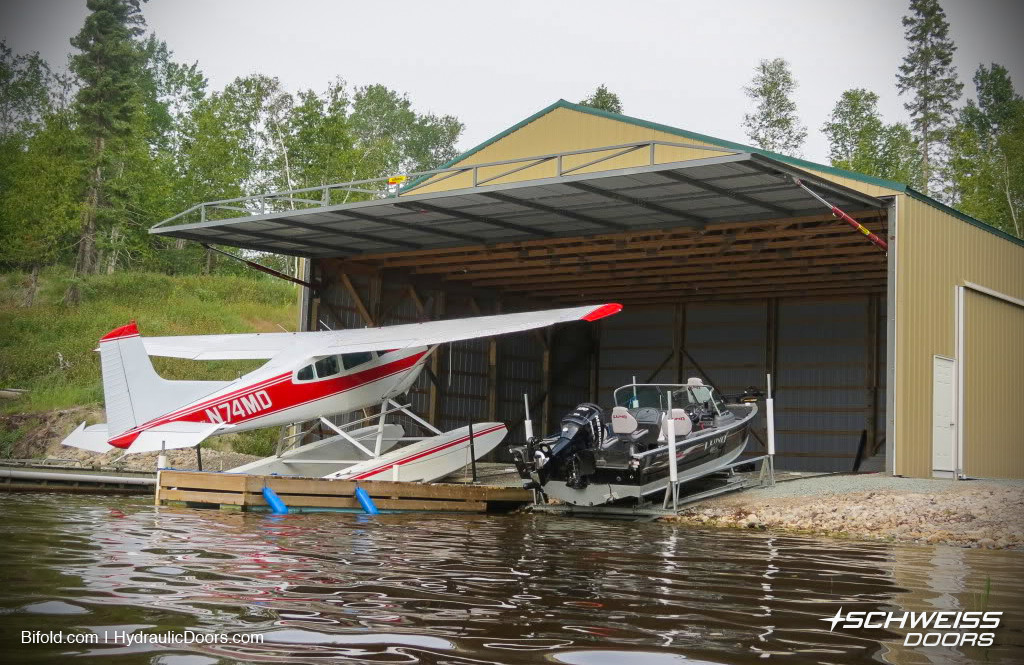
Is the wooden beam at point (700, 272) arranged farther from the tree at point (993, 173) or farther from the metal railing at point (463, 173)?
the tree at point (993, 173)

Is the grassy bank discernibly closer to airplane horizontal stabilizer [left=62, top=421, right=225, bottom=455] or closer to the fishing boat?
airplane horizontal stabilizer [left=62, top=421, right=225, bottom=455]

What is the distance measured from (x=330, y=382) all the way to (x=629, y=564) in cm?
844

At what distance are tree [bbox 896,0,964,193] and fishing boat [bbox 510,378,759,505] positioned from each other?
4053 centimetres

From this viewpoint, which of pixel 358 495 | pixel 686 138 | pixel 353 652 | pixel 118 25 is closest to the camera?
pixel 353 652

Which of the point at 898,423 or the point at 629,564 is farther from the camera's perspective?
the point at 898,423

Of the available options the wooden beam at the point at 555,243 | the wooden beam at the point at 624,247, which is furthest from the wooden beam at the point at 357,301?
the wooden beam at the point at 624,247

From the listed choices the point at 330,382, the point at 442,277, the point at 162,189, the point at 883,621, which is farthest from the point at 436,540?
the point at 162,189

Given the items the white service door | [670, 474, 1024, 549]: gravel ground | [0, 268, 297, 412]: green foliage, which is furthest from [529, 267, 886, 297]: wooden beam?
[0, 268, 297, 412]: green foliage

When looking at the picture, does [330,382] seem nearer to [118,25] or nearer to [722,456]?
[722,456]

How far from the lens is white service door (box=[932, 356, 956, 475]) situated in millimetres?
16828

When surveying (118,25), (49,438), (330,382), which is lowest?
(49,438)

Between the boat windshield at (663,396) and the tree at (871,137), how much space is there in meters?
39.1

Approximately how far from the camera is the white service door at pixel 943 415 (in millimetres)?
16828

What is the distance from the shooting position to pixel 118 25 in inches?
1692
